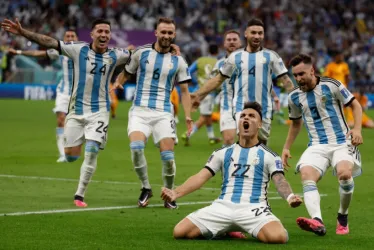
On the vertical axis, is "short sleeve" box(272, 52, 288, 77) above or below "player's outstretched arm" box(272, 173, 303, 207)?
above

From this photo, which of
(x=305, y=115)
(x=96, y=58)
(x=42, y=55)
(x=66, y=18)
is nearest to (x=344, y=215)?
(x=305, y=115)

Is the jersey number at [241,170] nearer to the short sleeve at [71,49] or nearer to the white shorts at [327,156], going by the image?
the white shorts at [327,156]

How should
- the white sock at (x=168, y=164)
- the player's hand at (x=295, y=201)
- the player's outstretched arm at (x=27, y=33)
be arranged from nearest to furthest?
the player's hand at (x=295, y=201), the player's outstretched arm at (x=27, y=33), the white sock at (x=168, y=164)

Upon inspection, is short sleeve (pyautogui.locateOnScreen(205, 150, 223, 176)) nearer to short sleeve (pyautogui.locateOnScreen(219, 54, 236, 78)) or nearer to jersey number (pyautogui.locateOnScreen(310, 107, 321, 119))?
jersey number (pyautogui.locateOnScreen(310, 107, 321, 119))

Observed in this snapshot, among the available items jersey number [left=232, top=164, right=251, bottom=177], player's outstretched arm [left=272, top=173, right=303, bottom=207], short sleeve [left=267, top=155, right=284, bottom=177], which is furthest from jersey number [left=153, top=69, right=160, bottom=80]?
player's outstretched arm [left=272, top=173, right=303, bottom=207]

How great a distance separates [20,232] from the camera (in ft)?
33.0

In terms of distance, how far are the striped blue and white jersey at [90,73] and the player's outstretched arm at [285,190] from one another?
13.2 ft

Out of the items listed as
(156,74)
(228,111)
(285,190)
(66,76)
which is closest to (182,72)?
(156,74)

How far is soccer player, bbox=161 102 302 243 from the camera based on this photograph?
952 centimetres

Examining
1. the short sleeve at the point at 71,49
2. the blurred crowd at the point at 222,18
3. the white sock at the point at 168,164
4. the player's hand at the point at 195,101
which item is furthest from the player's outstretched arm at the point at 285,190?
the blurred crowd at the point at 222,18

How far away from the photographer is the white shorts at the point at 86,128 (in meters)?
12.9

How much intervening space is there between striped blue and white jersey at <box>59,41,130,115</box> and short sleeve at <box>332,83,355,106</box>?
3.31 meters

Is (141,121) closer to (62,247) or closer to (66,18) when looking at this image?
(62,247)

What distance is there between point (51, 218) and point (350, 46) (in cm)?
3508
